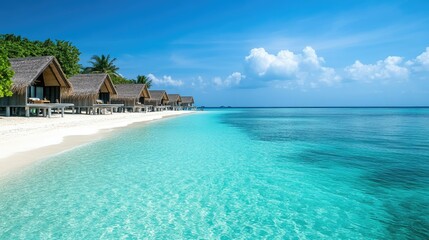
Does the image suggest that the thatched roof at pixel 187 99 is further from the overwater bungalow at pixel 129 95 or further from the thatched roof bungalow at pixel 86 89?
the thatched roof bungalow at pixel 86 89

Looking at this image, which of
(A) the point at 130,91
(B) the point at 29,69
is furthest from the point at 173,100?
(B) the point at 29,69

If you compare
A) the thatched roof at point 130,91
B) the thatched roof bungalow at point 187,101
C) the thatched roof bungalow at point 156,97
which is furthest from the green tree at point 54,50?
the thatched roof bungalow at point 187,101

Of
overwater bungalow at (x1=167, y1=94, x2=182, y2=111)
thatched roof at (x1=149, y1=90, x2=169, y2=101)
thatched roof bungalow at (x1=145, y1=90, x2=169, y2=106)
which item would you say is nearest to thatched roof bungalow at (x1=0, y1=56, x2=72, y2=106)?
thatched roof bungalow at (x1=145, y1=90, x2=169, y2=106)

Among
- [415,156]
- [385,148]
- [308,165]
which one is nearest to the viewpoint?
[308,165]

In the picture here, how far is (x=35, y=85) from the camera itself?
19.2 m

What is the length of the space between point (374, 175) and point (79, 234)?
19.4 ft

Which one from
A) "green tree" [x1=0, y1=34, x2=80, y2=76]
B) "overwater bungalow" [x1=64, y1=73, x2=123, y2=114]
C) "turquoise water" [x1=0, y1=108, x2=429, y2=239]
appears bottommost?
"turquoise water" [x1=0, y1=108, x2=429, y2=239]

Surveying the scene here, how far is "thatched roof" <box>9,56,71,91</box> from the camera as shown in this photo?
51.6 feet

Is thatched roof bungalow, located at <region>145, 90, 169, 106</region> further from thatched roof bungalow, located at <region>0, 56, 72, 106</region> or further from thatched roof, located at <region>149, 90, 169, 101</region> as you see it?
thatched roof bungalow, located at <region>0, 56, 72, 106</region>

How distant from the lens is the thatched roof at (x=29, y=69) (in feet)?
51.6

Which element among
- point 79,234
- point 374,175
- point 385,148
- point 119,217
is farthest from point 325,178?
point 385,148

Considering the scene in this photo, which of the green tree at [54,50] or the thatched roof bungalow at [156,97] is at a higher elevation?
the green tree at [54,50]

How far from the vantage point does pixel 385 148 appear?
10641mm

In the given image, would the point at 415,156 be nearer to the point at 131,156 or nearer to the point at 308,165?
the point at 308,165
